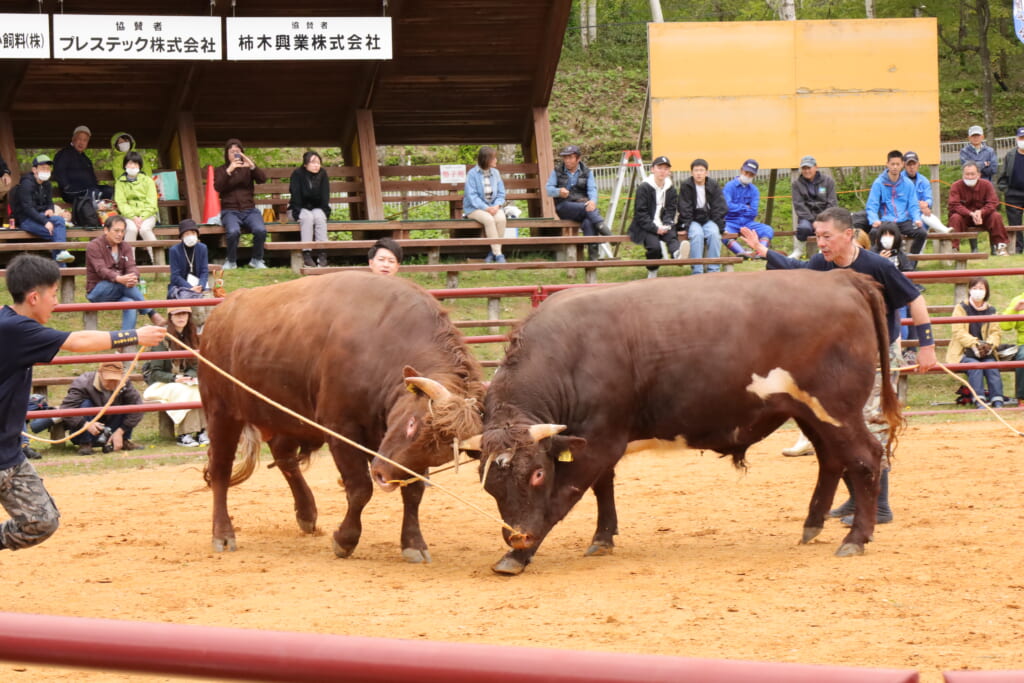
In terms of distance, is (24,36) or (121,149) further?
(121,149)

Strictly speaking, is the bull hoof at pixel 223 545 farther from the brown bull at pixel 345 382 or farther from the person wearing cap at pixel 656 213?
the person wearing cap at pixel 656 213

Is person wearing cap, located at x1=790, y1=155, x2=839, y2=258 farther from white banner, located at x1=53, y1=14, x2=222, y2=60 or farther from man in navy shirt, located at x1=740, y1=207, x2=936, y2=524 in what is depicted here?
man in navy shirt, located at x1=740, y1=207, x2=936, y2=524

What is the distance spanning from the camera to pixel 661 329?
7.59 metres

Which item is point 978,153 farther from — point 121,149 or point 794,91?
point 121,149

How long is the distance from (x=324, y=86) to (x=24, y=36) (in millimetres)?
4229

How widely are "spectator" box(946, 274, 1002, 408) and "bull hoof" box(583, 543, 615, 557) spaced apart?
6.86 meters

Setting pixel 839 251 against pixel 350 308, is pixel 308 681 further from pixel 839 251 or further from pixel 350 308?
pixel 839 251

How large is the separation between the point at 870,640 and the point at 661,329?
105 inches

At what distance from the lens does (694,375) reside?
7.50m

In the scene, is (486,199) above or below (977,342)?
above

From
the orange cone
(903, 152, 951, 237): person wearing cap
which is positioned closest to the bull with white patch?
the orange cone

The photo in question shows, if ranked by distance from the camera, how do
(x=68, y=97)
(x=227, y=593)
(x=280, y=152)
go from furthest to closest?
(x=280, y=152) → (x=68, y=97) → (x=227, y=593)

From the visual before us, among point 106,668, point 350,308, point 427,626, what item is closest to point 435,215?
point 350,308

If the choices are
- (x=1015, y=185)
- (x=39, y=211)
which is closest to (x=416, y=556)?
(x=39, y=211)
